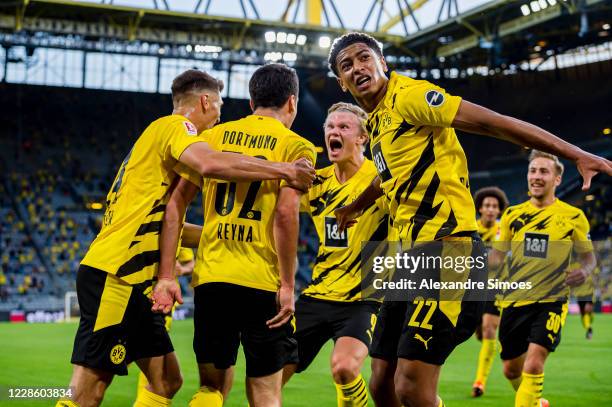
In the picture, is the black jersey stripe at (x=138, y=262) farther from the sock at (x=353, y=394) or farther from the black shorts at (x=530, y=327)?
the black shorts at (x=530, y=327)

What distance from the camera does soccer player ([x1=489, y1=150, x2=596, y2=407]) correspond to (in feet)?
24.8

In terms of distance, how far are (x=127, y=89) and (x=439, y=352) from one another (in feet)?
129

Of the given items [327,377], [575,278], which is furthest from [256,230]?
[327,377]

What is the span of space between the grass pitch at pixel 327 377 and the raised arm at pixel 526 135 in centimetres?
491

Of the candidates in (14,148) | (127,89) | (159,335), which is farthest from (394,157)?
(127,89)

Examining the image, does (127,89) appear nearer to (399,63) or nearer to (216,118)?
(399,63)

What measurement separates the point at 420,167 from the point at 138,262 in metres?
1.73

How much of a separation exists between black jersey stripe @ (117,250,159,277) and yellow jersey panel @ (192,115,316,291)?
303 mm

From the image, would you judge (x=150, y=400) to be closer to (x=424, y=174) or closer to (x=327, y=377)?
(x=424, y=174)

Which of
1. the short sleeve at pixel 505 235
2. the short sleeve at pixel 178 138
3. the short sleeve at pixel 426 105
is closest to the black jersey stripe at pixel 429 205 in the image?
the short sleeve at pixel 426 105

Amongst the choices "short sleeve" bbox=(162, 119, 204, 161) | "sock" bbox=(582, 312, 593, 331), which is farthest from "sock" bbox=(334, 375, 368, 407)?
"sock" bbox=(582, 312, 593, 331)

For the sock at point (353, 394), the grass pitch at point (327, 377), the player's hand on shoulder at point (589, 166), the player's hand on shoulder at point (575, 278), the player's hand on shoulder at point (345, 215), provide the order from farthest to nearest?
the grass pitch at point (327, 377) → the player's hand on shoulder at point (575, 278) → the sock at point (353, 394) → the player's hand on shoulder at point (345, 215) → the player's hand on shoulder at point (589, 166)

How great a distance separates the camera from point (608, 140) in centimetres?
3491

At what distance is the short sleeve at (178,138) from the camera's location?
4594mm
